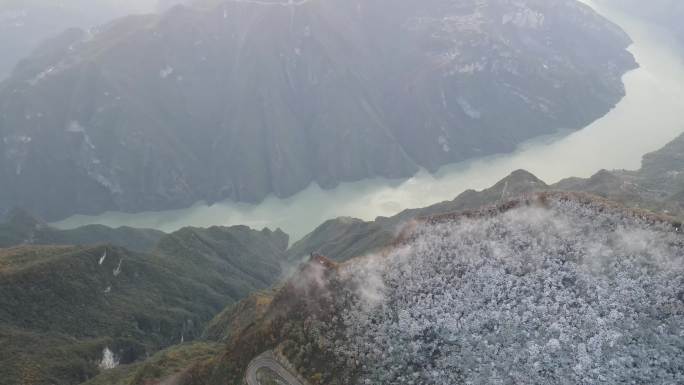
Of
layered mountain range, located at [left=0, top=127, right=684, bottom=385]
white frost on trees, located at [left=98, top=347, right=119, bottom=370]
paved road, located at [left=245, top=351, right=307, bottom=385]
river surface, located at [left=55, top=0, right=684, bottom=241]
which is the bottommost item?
white frost on trees, located at [left=98, top=347, right=119, bottom=370]

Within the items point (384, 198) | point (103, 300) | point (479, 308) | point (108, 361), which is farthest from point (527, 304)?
point (384, 198)

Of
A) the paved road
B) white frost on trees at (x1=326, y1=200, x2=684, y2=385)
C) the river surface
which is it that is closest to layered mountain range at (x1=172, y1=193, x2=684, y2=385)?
white frost on trees at (x1=326, y1=200, x2=684, y2=385)

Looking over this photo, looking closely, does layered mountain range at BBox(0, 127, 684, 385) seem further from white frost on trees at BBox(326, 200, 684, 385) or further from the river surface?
the river surface

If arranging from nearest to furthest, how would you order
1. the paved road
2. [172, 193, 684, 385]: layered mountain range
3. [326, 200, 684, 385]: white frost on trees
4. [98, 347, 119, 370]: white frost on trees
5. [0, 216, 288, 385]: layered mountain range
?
[326, 200, 684, 385]: white frost on trees
[172, 193, 684, 385]: layered mountain range
the paved road
[0, 216, 288, 385]: layered mountain range
[98, 347, 119, 370]: white frost on trees

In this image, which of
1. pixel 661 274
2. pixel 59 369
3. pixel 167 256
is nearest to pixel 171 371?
pixel 59 369

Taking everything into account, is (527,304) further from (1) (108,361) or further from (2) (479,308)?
(1) (108,361)

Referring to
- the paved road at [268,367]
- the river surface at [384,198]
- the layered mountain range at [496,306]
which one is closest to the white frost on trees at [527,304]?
the layered mountain range at [496,306]
